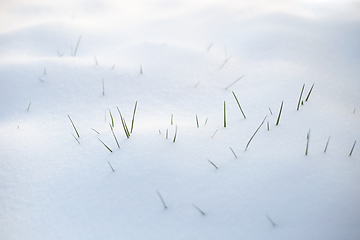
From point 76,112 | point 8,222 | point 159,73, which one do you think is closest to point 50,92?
point 76,112

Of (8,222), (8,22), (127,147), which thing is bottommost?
(8,222)

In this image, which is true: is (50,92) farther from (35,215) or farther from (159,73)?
(35,215)

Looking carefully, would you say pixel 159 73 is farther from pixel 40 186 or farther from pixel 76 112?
pixel 40 186

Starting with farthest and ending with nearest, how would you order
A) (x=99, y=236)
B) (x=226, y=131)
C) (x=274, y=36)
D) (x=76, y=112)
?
(x=274, y=36) < (x=76, y=112) < (x=226, y=131) < (x=99, y=236)

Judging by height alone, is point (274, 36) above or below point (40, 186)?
above

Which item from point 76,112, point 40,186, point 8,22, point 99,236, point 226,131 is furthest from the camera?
point 8,22

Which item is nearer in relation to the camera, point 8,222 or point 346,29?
point 8,222
